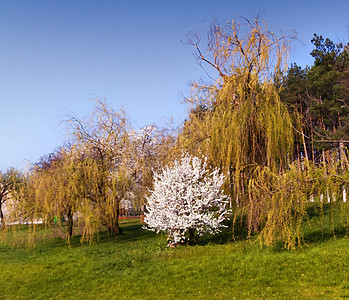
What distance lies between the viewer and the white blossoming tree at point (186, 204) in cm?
1384

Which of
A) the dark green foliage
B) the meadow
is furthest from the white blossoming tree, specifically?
the dark green foliage

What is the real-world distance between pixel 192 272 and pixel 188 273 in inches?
6.4

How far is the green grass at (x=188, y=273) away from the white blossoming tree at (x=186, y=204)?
89 centimetres

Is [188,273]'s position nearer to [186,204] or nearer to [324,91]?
[186,204]

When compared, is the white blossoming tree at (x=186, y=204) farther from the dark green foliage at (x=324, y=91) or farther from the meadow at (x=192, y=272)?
the dark green foliage at (x=324, y=91)

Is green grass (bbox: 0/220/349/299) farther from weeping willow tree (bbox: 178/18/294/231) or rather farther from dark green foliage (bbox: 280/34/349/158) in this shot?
dark green foliage (bbox: 280/34/349/158)

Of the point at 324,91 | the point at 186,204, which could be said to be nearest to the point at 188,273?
Result: the point at 186,204

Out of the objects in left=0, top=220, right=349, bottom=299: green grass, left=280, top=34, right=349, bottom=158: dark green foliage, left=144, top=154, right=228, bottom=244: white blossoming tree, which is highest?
left=280, top=34, right=349, bottom=158: dark green foliage

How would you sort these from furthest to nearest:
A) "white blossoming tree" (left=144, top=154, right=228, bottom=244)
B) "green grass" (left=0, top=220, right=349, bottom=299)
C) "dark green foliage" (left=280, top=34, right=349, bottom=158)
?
1. "dark green foliage" (left=280, top=34, right=349, bottom=158)
2. "white blossoming tree" (left=144, top=154, right=228, bottom=244)
3. "green grass" (left=0, top=220, right=349, bottom=299)

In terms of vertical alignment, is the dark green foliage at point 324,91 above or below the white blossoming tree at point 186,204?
above

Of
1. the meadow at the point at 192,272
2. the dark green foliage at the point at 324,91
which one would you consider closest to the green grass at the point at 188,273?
the meadow at the point at 192,272

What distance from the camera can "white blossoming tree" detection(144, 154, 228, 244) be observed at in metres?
13.8

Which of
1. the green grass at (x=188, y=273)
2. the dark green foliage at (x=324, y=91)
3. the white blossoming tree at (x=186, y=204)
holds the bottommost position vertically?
the green grass at (x=188, y=273)

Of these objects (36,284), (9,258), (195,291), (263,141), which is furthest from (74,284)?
(263,141)
